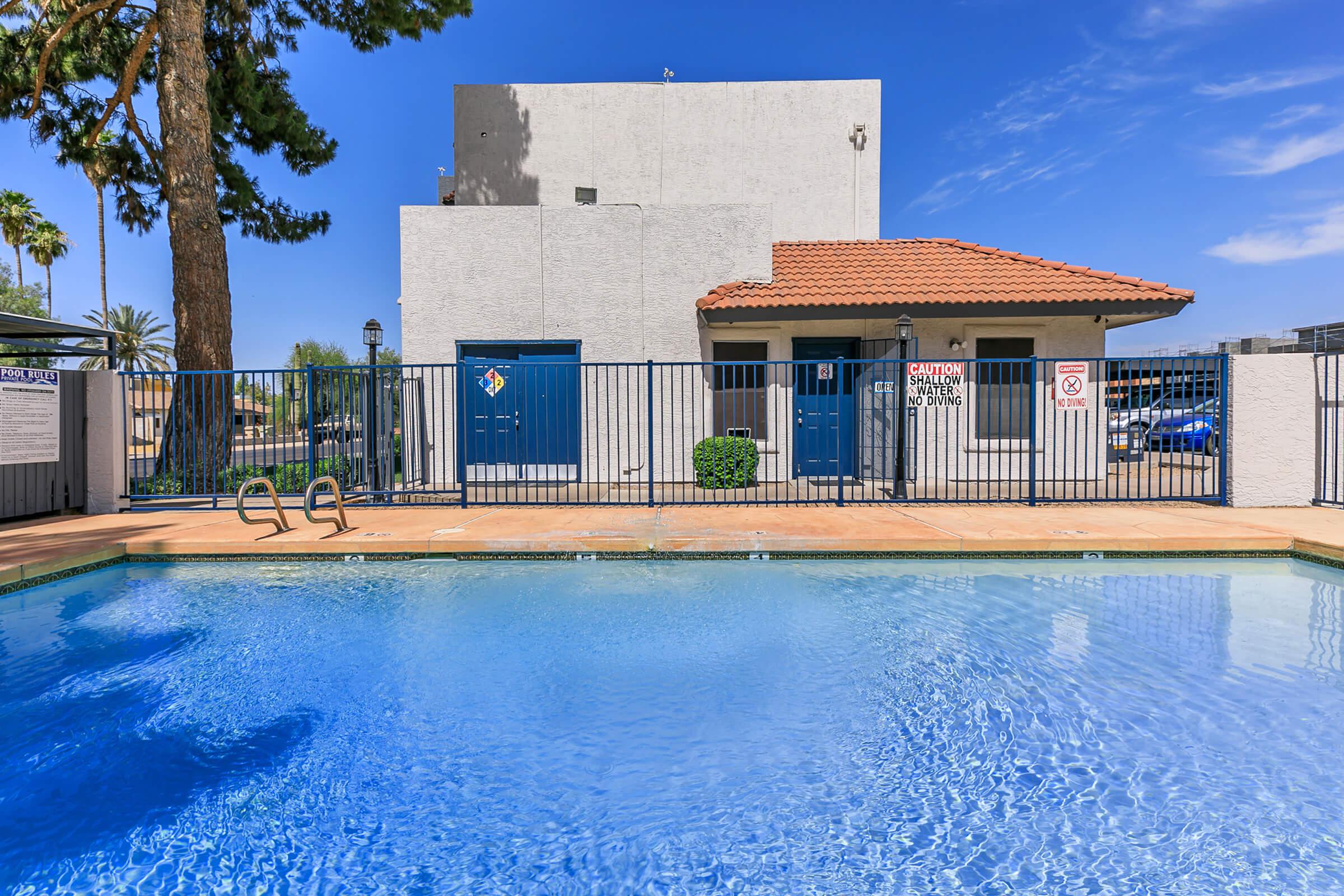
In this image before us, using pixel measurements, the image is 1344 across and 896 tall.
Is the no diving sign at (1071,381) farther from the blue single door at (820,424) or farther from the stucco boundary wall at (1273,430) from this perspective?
the blue single door at (820,424)

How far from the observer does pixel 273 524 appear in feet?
26.9

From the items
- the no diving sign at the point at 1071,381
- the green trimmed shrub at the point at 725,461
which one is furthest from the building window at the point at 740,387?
the no diving sign at the point at 1071,381

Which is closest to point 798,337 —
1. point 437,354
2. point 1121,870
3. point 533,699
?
point 437,354

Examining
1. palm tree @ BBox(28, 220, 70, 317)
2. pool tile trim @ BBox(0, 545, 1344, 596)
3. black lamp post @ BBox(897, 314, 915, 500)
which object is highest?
palm tree @ BBox(28, 220, 70, 317)

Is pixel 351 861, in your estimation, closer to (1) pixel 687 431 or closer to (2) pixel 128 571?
(2) pixel 128 571

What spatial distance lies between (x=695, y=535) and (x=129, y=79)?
1505cm

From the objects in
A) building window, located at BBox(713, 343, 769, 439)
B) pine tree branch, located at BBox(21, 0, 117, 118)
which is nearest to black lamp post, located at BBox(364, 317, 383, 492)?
building window, located at BBox(713, 343, 769, 439)

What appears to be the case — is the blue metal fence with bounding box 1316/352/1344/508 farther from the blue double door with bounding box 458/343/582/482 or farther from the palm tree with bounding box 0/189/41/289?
the palm tree with bounding box 0/189/41/289

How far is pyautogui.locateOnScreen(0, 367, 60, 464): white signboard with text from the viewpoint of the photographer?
8.38 meters

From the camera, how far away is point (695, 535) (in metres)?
7.46

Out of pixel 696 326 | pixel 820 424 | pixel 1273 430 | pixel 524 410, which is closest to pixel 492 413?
pixel 524 410

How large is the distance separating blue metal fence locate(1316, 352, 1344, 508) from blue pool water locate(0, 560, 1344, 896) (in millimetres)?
4372

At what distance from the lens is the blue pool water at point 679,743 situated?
2537 millimetres

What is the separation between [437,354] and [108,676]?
8988 mm
